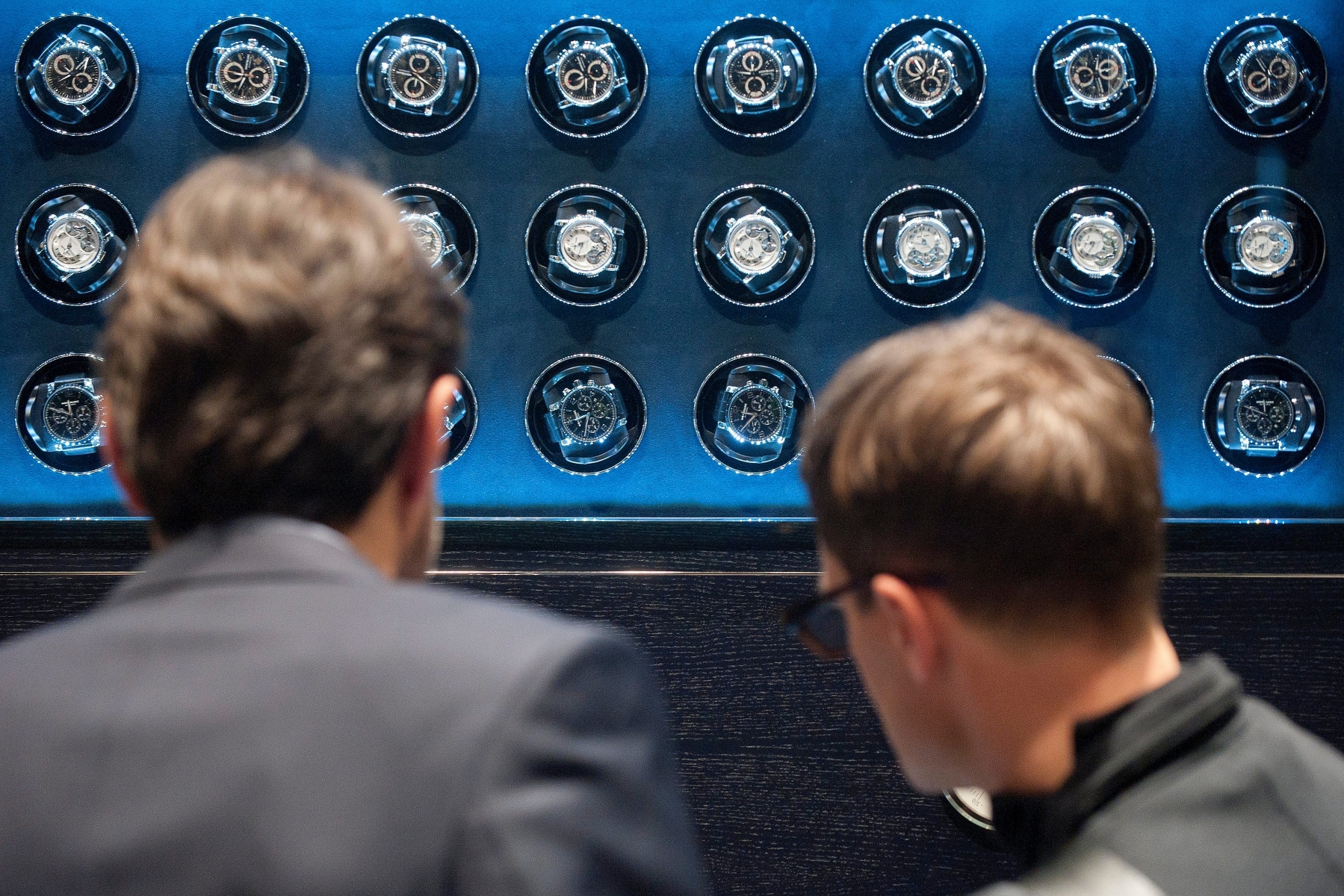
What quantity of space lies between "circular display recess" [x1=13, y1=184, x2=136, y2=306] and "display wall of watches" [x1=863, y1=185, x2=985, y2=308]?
4.48ft

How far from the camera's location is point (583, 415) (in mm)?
2332

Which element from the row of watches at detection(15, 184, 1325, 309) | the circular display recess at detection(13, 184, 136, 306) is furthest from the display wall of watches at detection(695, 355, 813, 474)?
the circular display recess at detection(13, 184, 136, 306)

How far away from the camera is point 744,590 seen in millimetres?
2230

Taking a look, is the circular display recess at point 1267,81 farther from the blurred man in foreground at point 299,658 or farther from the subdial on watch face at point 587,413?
the blurred man in foreground at point 299,658

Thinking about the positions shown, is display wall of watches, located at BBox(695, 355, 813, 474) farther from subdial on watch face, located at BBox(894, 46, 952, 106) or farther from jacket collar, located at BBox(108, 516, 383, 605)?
jacket collar, located at BBox(108, 516, 383, 605)

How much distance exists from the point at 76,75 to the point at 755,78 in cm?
123

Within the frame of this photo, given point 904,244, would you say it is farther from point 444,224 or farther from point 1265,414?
point 444,224

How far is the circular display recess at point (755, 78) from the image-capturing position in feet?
7.64

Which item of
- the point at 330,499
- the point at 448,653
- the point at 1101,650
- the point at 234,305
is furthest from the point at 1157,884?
the point at 234,305

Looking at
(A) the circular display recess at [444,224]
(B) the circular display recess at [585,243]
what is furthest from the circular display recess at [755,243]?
(A) the circular display recess at [444,224]

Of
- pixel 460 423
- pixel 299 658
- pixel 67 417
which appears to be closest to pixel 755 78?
pixel 460 423

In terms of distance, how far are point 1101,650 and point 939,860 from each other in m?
1.30

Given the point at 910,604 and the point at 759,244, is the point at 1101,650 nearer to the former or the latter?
the point at 910,604

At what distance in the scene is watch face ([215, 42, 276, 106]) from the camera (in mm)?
2361
